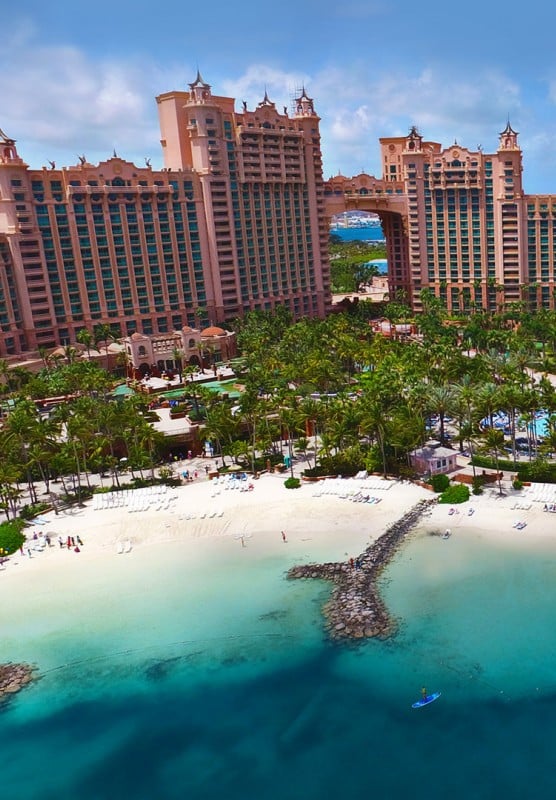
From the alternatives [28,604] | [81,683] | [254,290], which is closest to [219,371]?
[254,290]

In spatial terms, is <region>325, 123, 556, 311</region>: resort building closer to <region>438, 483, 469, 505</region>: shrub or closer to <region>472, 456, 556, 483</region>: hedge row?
<region>472, 456, 556, 483</region>: hedge row

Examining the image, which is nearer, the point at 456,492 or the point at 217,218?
the point at 456,492

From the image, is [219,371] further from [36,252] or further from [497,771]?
[497,771]

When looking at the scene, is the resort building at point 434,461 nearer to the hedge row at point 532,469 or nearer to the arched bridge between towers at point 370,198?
the hedge row at point 532,469

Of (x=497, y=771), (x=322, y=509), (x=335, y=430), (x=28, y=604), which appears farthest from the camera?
(x=335, y=430)

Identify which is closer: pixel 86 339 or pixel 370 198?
pixel 86 339

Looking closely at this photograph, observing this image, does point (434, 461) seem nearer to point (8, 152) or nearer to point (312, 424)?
point (312, 424)

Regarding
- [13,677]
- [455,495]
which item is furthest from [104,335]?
[13,677]

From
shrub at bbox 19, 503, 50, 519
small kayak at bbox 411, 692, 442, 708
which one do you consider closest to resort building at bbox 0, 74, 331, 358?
shrub at bbox 19, 503, 50, 519
